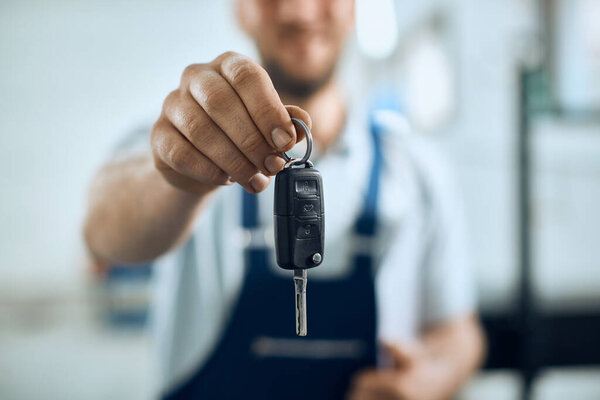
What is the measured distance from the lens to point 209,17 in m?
0.40

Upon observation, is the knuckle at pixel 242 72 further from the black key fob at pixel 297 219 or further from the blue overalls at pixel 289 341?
the blue overalls at pixel 289 341

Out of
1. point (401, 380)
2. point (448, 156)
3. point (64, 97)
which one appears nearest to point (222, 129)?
point (401, 380)

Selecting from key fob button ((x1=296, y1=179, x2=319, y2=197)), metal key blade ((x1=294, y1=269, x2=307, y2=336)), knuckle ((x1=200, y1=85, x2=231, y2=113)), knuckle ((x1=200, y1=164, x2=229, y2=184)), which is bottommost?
metal key blade ((x1=294, y1=269, x2=307, y2=336))

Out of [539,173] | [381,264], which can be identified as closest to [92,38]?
[381,264]

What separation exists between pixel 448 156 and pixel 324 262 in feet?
3.18

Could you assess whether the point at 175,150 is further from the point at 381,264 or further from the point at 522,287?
the point at 522,287

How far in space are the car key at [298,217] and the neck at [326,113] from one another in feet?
0.43

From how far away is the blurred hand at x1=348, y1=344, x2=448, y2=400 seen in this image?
602 mm

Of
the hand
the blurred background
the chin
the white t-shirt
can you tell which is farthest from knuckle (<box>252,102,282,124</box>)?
the blurred background

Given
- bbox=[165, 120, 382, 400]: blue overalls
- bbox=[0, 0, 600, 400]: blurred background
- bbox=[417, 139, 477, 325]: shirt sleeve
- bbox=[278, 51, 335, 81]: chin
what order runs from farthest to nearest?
bbox=[0, 0, 600, 400]: blurred background
bbox=[417, 139, 477, 325]: shirt sleeve
bbox=[165, 120, 382, 400]: blue overalls
bbox=[278, 51, 335, 81]: chin

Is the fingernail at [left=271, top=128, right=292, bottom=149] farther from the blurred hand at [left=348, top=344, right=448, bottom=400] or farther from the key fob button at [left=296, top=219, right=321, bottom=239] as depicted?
the blurred hand at [left=348, top=344, right=448, bottom=400]

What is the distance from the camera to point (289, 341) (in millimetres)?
591

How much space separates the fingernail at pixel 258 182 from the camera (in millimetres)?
215

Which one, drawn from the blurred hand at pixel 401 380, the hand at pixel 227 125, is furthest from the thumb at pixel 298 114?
the blurred hand at pixel 401 380
